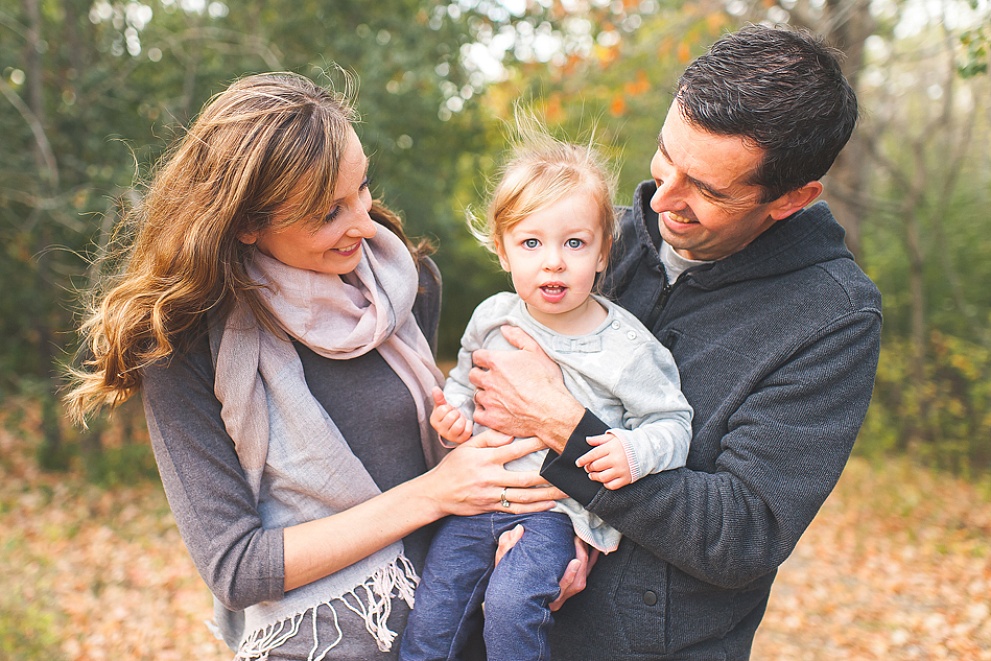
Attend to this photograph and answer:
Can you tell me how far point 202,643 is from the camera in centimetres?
507

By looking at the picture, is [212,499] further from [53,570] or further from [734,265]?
[53,570]

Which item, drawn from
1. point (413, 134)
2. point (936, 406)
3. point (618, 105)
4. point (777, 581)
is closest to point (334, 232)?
point (777, 581)

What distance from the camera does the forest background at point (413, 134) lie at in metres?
6.54

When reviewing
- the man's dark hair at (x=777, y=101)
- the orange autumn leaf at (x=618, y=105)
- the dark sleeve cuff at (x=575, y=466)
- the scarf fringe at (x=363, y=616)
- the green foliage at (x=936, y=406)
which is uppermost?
the man's dark hair at (x=777, y=101)

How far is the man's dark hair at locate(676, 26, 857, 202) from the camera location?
1893 mm

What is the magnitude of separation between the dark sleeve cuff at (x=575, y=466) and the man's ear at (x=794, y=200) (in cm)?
69

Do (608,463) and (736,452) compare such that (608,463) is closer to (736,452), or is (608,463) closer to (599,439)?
(599,439)

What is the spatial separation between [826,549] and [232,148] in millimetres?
6120

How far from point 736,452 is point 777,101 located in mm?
810

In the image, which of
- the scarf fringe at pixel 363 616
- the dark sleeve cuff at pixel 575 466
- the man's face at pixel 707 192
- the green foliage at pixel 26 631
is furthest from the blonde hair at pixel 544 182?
the green foliage at pixel 26 631

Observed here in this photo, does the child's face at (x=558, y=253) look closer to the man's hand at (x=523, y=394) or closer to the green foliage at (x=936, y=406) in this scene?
the man's hand at (x=523, y=394)

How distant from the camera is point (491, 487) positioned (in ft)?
6.66

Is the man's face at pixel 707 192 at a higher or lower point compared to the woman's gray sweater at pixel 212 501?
higher

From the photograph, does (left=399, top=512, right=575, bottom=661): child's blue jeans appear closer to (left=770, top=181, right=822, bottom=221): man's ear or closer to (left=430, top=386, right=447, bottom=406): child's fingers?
(left=430, top=386, right=447, bottom=406): child's fingers
